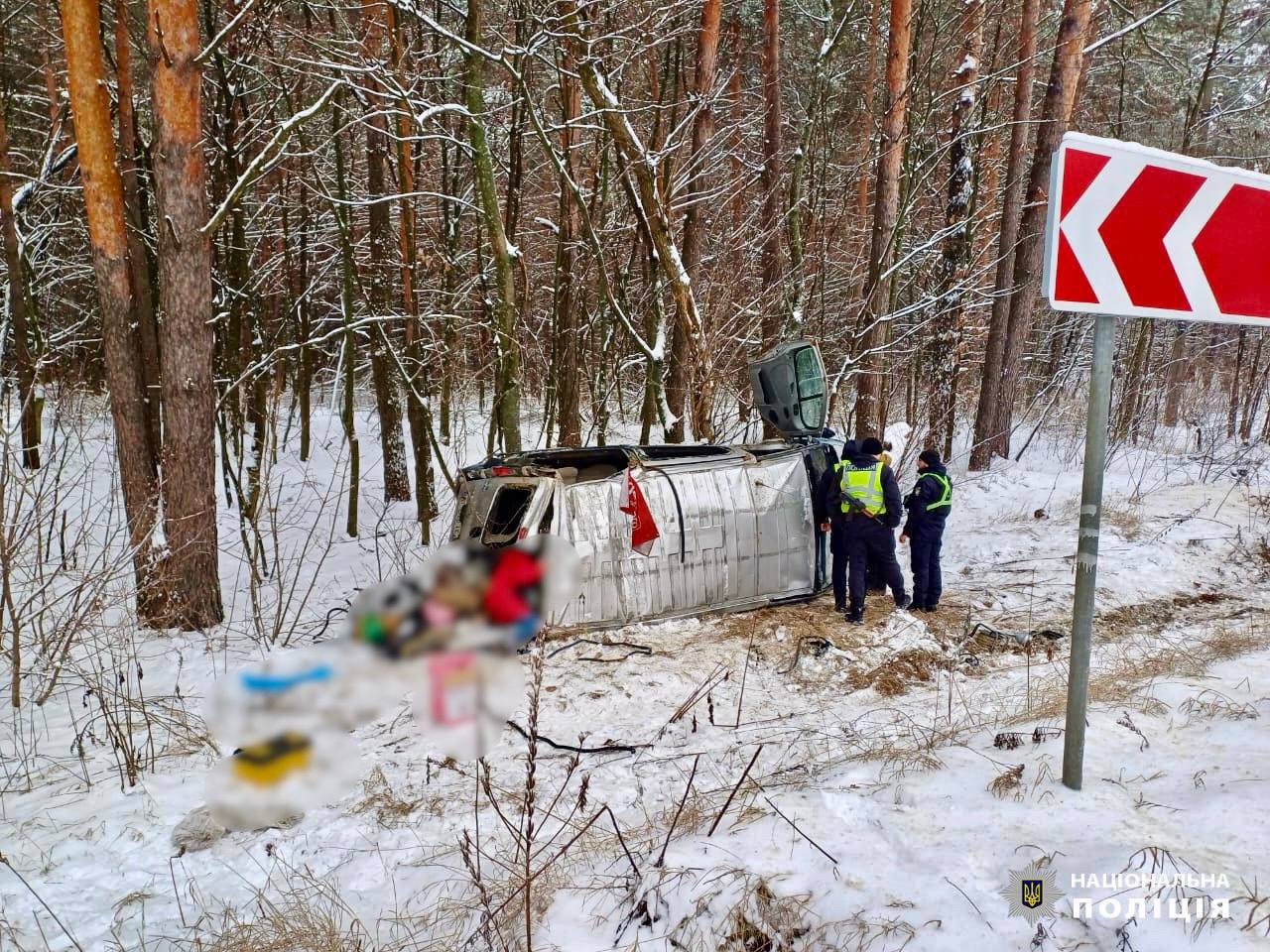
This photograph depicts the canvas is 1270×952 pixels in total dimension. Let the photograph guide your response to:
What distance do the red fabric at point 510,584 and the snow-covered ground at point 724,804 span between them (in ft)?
3.66

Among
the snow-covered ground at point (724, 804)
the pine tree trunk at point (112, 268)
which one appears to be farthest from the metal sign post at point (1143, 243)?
the pine tree trunk at point (112, 268)

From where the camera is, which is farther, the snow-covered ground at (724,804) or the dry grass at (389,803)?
the dry grass at (389,803)

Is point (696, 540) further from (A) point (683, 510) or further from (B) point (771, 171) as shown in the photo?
(B) point (771, 171)

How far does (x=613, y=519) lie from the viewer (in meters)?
6.50

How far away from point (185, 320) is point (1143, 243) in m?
7.25

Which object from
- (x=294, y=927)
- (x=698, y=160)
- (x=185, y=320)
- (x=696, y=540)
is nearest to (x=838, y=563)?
(x=696, y=540)

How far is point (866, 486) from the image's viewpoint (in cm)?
687

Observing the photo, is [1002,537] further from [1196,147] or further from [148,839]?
[1196,147]

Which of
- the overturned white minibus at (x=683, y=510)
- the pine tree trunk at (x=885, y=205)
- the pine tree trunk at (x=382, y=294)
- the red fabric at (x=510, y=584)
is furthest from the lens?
the pine tree trunk at (x=382, y=294)

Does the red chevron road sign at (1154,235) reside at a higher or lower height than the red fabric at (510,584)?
higher

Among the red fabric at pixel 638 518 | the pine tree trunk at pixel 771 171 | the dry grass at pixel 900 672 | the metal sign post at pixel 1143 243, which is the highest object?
the pine tree trunk at pixel 771 171

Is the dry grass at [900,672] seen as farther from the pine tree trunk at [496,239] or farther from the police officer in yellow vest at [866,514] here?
the pine tree trunk at [496,239]

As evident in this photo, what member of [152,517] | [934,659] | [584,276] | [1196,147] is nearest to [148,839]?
[152,517]

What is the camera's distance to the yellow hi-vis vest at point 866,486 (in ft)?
22.4
